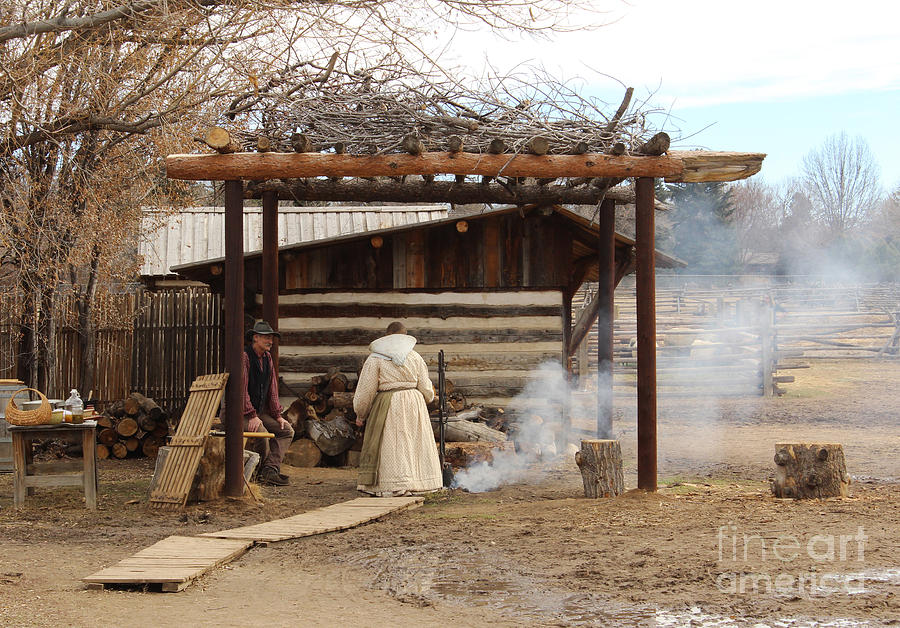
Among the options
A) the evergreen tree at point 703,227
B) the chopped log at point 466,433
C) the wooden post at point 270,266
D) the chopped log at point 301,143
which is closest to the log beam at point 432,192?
the wooden post at point 270,266

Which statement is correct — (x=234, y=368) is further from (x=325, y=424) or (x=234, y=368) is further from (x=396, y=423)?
(x=325, y=424)

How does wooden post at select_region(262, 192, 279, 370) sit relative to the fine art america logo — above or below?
above

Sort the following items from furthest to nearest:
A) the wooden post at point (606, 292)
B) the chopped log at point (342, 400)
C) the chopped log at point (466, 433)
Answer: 1. the chopped log at point (342, 400)
2. the chopped log at point (466, 433)
3. the wooden post at point (606, 292)

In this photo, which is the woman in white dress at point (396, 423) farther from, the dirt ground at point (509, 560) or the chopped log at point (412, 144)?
the chopped log at point (412, 144)

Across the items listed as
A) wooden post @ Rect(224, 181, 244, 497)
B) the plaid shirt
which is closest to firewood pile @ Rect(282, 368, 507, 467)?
the plaid shirt

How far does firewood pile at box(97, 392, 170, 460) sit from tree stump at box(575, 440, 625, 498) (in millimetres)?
6613

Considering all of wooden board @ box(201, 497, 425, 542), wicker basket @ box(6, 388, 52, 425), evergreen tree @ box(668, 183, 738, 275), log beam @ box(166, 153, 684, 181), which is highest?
evergreen tree @ box(668, 183, 738, 275)

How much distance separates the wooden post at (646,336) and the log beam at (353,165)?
81cm

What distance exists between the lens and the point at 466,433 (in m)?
11.7

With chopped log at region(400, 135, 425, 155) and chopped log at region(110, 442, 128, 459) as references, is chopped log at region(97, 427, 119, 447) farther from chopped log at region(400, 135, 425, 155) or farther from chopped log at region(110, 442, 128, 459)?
chopped log at region(400, 135, 425, 155)

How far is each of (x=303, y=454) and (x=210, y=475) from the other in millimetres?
3382

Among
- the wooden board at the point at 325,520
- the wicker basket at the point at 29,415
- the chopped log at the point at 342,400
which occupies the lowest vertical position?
the wooden board at the point at 325,520

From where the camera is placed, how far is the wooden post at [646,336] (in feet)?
29.2

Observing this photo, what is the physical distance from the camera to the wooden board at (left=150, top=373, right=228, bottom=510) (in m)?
8.54
